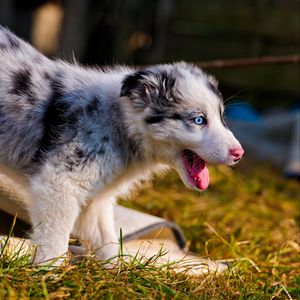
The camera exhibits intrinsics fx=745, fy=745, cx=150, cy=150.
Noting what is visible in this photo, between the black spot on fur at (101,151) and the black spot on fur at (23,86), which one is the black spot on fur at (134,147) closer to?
the black spot on fur at (101,151)

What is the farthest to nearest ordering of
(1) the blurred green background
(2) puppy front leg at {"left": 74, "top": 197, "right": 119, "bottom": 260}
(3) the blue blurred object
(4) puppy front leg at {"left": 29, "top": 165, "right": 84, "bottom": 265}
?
(1) the blurred green background < (3) the blue blurred object < (2) puppy front leg at {"left": 74, "top": 197, "right": 119, "bottom": 260} < (4) puppy front leg at {"left": 29, "top": 165, "right": 84, "bottom": 265}

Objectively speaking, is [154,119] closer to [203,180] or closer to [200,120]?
[200,120]

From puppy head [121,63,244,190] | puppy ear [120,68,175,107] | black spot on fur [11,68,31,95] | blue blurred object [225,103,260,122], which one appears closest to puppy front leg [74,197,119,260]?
puppy head [121,63,244,190]

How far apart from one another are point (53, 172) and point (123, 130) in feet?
1.59

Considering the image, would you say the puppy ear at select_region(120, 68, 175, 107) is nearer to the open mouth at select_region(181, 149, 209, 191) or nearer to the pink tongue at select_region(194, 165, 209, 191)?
the open mouth at select_region(181, 149, 209, 191)

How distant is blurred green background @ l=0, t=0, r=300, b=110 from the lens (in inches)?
470

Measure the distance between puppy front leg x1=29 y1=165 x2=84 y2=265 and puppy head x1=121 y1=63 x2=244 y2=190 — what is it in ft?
1.68

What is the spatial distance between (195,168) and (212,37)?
8422 millimetres

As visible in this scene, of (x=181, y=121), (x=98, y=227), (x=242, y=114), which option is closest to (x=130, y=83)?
(x=181, y=121)

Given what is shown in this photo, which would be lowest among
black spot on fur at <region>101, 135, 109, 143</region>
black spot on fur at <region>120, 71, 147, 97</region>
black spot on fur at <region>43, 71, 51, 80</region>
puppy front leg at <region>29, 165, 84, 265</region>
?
puppy front leg at <region>29, 165, 84, 265</region>

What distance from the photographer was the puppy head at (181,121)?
4.00 meters

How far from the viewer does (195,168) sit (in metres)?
4.16

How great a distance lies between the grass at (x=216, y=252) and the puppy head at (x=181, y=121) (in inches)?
24.1

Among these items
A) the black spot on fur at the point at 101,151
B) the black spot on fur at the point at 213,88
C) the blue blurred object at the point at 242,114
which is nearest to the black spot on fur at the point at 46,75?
the black spot on fur at the point at 101,151
